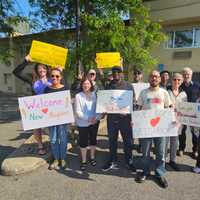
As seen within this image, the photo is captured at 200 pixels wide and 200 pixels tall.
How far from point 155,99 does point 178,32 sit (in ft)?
41.6

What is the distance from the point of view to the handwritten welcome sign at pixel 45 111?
4293 mm

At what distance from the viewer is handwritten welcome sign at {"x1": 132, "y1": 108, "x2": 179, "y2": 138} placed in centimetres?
379

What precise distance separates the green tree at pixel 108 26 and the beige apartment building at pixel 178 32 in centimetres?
368

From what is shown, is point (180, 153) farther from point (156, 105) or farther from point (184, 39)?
point (184, 39)

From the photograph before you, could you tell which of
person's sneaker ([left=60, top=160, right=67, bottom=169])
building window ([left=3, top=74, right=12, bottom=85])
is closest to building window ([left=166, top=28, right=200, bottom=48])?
person's sneaker ([left=60, top=160, right=67, bottom=169])

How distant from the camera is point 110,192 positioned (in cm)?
359

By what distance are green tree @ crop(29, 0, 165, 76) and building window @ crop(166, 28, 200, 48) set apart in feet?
13.8

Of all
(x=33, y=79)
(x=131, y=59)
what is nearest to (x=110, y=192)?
(x=33, y=79)

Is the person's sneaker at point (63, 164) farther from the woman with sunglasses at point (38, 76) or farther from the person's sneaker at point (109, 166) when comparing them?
the person's sneaker at point (109, 166)

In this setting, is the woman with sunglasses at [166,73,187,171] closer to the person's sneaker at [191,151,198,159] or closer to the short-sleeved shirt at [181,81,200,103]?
the short-sleeved shirt at [181,81,200,103]

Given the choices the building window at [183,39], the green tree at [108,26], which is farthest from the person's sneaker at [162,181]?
the building window at [183,39]

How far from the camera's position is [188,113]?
4160mm

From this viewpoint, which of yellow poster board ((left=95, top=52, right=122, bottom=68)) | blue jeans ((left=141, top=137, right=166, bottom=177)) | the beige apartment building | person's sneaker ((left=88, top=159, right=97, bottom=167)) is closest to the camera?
blue jeans ((left=141, top=137, right=166, bottom=177))

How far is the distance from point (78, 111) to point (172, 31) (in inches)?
507
